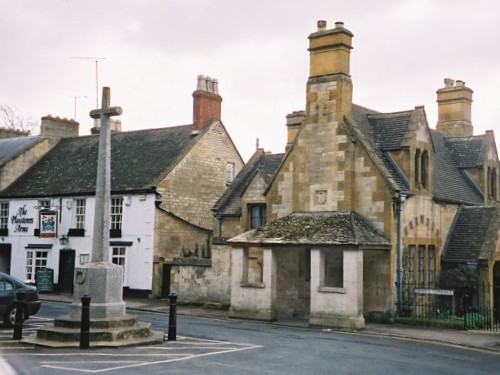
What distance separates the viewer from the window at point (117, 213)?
33.2m

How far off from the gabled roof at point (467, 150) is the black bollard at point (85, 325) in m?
20.5

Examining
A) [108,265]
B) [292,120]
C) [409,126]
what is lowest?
[108,265]

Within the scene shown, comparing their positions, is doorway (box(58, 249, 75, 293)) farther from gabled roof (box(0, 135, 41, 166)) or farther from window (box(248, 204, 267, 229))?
window (box(248, 204, 267, 229))

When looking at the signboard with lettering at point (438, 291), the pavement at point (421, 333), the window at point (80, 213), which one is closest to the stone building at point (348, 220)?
the pavement at point (421, 333)

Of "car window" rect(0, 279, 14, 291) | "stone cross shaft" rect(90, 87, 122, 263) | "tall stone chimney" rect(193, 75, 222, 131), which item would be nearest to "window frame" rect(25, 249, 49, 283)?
"tall stone chimney" rect(193, 75, 222, 131)

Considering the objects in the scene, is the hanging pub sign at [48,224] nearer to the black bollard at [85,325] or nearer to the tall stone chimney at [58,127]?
the tall stone chimney at [58,127]

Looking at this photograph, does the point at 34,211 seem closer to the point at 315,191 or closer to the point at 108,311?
the point at 315,191

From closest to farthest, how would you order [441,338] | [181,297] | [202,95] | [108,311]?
[108,311], [441,338], [181,297], [202,95]

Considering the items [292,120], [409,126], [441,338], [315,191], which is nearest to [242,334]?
[441,338]

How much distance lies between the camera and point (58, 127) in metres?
42.6

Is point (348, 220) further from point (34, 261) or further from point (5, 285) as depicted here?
point (34, 261)

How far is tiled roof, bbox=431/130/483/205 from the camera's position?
87.5 ft

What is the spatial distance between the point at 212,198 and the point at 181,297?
840cm

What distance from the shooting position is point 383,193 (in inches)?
902
